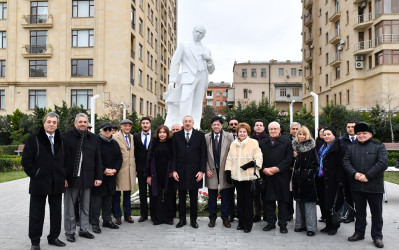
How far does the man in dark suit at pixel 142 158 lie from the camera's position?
6531 mm

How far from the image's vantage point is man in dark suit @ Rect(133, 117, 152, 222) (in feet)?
21.4

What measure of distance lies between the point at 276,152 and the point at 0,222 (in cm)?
556

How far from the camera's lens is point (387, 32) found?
30.7 meters

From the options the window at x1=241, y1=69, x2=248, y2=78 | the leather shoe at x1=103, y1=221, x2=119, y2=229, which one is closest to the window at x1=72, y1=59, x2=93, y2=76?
the leather shoe at x1=103, y1=221, x2=119, y2=229

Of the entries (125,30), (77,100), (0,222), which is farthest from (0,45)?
(0,222)

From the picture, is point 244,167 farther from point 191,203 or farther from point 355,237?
point 355,237

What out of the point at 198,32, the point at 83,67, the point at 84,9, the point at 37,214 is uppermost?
the point at 84,9

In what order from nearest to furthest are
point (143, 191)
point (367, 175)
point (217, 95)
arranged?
1. point (367, 175)
2. point (143, 191)
3. point (217, 95)

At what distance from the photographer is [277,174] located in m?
5.86

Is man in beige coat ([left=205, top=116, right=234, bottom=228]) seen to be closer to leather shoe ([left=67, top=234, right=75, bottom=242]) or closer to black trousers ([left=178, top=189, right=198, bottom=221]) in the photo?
black trousers ([left=178, top=189, right=198, bottom=221])

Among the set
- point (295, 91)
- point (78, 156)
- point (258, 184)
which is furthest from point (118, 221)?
point (295, 91)

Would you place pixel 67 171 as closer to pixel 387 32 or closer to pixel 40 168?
pixel 40 168

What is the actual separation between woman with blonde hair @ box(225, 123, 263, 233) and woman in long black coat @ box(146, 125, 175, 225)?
3.76 ft

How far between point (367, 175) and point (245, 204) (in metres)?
2.07
